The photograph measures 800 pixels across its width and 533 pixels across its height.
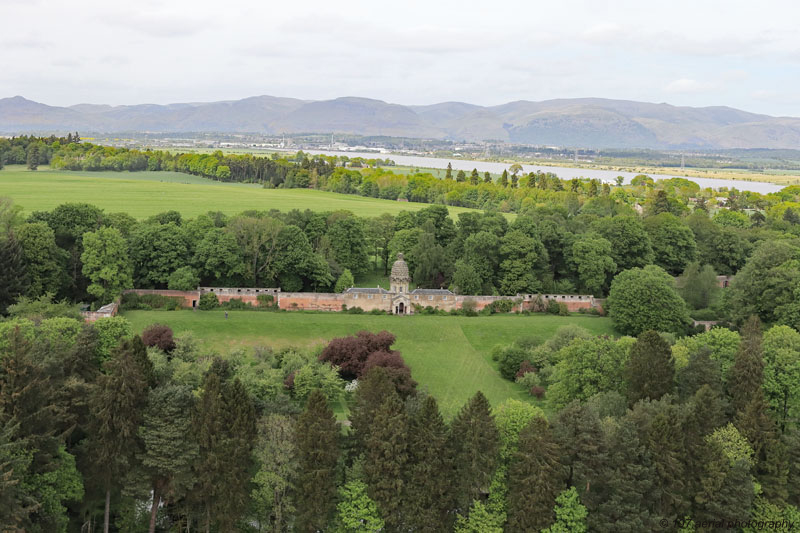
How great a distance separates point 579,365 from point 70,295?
1587 inches

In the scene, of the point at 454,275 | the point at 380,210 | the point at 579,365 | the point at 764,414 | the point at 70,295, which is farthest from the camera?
the point at 380,210

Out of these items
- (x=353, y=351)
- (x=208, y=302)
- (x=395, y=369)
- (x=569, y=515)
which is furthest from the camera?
(x=208, y=302)

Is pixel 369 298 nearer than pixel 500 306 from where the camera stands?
Yes

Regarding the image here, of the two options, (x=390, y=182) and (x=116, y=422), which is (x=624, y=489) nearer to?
(x=116, y=422)

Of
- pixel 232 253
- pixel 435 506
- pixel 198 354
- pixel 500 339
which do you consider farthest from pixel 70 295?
pixel 435 506

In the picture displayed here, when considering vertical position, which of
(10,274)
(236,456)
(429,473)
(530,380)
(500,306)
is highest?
(10,274)

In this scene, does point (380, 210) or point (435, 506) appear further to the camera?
point (380, 210)

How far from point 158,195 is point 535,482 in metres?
87.4

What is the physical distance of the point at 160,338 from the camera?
43844 millimetres

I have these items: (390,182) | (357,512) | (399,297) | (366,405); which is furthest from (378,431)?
(390,182)

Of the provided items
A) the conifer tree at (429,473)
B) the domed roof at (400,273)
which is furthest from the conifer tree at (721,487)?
the domed roof at (400,273)

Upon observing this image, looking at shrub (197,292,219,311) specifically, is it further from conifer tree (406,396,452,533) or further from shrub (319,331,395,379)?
conifer tree (406,396,452,533)

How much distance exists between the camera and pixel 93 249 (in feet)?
176

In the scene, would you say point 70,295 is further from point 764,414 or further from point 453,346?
point 764,414
